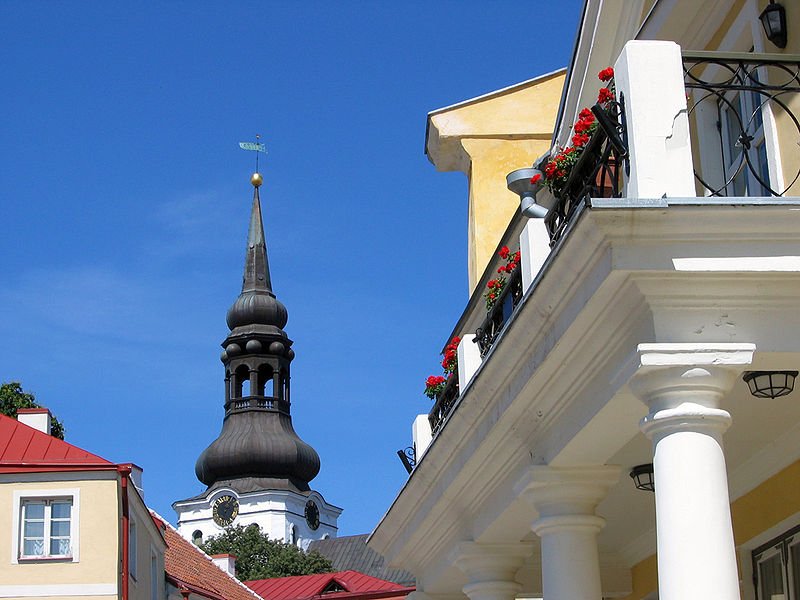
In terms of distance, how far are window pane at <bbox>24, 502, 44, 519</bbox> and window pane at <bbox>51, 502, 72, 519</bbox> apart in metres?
0.23

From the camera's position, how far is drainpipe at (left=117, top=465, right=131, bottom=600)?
30.8 m

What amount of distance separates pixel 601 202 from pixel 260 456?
12770cm

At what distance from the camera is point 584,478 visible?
10031 mm

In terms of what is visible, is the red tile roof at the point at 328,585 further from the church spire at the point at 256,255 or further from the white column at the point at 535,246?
the church spire at the point at 256,255

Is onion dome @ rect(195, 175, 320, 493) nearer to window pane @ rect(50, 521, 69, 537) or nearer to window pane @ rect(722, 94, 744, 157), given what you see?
window pane @ rect(50, 521, 69, 537)

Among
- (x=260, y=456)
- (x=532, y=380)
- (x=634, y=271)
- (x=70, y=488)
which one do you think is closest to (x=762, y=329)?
(x=634, y=271)

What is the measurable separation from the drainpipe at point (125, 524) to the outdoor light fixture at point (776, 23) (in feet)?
75.4

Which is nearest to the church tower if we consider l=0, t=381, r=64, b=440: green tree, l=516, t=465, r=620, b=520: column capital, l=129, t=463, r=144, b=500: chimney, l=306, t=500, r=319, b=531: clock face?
l=306, t=500, r=319, b=531: clock face

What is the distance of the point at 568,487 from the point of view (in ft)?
33.0

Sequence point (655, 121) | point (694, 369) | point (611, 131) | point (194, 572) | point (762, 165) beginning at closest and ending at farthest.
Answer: point (694, 369), point (655, 121), point (611, 131), point (762, 165), point (194, 572)

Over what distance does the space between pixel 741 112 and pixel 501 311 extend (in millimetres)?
2193

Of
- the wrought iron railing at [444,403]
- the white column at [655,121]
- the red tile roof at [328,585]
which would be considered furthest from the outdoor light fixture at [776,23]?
the red tile roof at [328,585]

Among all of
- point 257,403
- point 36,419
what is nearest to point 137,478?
point 36,419

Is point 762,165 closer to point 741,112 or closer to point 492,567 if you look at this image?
point 741,112
